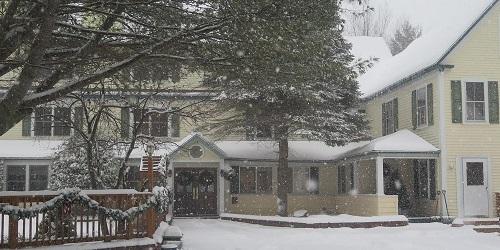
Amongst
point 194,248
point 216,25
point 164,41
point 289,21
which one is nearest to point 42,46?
point 164,41

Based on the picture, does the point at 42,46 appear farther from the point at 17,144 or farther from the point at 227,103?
the point at 17,144

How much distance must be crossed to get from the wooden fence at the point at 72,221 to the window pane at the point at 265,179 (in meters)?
15.9

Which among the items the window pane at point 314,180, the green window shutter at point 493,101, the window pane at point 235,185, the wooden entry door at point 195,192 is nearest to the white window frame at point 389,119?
the window pane at point 314,180

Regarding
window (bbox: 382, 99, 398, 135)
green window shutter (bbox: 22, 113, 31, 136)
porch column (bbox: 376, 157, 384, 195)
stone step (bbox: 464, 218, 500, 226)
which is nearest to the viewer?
stone step (bbox: 464, 218, 500, 226)

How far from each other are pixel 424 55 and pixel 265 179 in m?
9.45

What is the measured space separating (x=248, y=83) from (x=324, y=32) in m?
1.66

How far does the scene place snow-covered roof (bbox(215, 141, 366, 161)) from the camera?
2870cm

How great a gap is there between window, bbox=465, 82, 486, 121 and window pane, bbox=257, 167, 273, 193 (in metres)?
10.1

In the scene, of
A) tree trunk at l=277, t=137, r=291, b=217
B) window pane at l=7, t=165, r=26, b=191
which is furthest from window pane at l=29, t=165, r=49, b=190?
tree trunk at l=277, t=137, r=291, b=217

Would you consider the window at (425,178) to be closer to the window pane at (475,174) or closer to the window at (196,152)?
the window pane at (475,174)

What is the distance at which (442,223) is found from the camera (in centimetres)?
2192

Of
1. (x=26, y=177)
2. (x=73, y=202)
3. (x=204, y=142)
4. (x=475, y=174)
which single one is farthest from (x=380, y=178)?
(x=26, y=177)

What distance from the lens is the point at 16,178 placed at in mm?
27953

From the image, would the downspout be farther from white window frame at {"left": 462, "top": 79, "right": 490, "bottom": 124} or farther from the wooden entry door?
the wooden entry door
